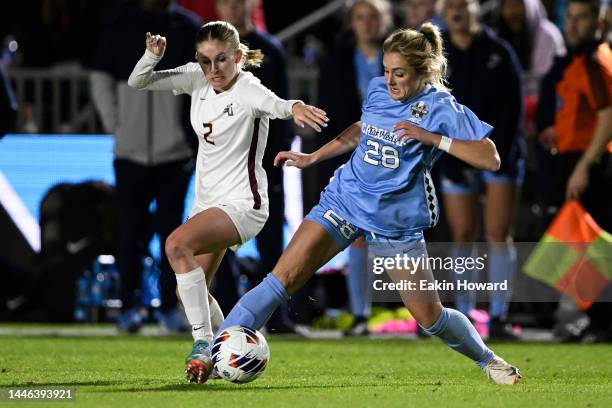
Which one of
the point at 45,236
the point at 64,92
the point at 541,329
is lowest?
the point at 541,329

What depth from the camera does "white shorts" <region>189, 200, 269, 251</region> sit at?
8.37m

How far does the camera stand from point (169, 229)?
12039 millimetres

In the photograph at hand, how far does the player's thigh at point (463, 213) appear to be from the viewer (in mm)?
11891

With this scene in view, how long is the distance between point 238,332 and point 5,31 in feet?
36.8

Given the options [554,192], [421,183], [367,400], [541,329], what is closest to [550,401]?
[367,400]

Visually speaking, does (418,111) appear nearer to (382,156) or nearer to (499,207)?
(382,156)

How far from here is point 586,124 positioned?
11680 mm

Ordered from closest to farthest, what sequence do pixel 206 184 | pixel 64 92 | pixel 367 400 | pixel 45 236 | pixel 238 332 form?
pixel 367 400 < pixel 238 332 < pixel 206 184 < pixel 45 236 < pixel 64 92

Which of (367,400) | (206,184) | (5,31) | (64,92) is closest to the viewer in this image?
(367,400)

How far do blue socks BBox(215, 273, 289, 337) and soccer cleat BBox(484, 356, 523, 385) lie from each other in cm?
120

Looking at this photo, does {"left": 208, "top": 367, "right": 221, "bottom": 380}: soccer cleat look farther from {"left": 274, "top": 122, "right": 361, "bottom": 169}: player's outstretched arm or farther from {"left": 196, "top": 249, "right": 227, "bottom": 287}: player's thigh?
{"left": 274, "top": 122, "right": 361, "bottom": 169}: player's outstretched arm

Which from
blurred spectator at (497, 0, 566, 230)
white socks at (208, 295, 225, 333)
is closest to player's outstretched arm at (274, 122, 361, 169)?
white socks at (208, 295, 225, 333)

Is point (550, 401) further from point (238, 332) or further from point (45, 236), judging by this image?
point (45, 236)

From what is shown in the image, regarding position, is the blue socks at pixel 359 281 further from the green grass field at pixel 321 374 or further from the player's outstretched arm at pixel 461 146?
the player's outstretched arm at pixel 461 146
